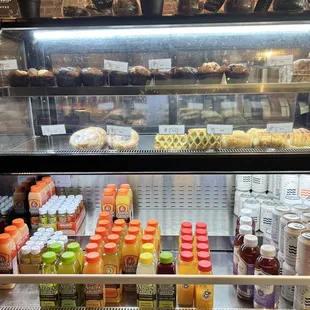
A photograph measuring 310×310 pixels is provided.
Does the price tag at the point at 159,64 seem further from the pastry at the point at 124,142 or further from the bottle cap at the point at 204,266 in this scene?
the bottle cap at the point at 204,266

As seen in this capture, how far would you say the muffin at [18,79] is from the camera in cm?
150

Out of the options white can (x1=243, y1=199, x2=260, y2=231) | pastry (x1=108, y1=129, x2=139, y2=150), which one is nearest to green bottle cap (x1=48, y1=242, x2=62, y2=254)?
pastry (x1=108, y1=129, x2=139, y2=150)

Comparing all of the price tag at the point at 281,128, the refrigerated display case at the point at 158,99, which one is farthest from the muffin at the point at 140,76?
the price tag at the point at 281,128

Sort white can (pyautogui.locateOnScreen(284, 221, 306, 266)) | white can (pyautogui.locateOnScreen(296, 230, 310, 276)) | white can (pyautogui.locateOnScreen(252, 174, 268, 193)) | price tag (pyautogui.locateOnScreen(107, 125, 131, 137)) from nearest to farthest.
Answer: white can (pyautogui.locateOnScreen(296, 230, 310, 276)) < white can (pyautogui.locateOnScreen(284, 221, 306, 266)) < price tag (pyautogui.locateOnScreen(107, 125, 131, 137)) < white can (pyautogui.locateOnScreen(252, 174, 268, 193))

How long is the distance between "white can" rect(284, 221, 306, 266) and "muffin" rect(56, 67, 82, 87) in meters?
1.19

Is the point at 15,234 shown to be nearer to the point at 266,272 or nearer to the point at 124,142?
the point at 124,142

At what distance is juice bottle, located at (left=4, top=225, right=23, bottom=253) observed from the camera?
5.04ft

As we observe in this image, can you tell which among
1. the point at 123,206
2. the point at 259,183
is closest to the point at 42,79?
the point at 123,206

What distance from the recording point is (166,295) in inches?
54.4

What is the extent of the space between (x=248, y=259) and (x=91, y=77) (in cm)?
112

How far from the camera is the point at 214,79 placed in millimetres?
1516

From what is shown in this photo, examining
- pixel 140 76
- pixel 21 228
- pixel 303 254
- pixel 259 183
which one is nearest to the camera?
pixel 303 254

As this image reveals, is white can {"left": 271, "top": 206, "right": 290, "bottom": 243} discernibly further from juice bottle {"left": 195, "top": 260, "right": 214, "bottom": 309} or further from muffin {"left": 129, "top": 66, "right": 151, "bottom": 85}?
muffin {"left": 129, "top": 66, "right": 151, "bottom": 85}

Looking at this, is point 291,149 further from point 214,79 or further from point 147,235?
point 147,235
